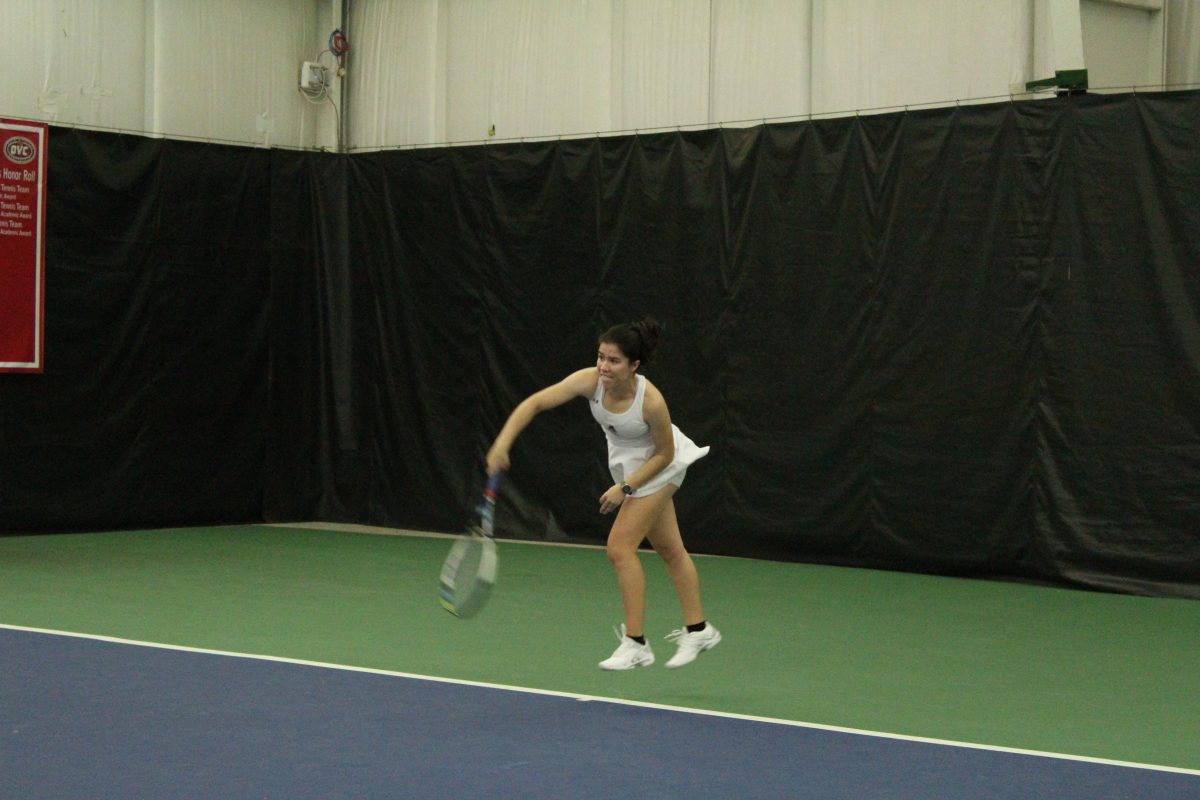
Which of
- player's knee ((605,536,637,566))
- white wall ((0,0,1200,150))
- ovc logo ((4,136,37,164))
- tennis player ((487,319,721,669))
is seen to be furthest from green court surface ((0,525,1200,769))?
white wall ((0,0,1200,150))

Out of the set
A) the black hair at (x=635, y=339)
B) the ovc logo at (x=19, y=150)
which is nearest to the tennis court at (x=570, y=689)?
the black hair at (x=635, y=339)

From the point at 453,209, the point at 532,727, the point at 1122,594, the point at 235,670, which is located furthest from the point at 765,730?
the point at 453,209

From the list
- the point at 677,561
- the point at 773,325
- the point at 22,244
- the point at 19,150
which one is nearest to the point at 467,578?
the point at 677,561

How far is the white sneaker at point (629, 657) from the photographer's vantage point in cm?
623

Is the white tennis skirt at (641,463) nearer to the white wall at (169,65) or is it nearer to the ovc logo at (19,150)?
the ovc logo at (19,150)

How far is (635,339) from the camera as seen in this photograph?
607 cm

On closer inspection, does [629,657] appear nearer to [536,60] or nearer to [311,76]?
[536,60]

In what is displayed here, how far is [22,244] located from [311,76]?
303 centimetres

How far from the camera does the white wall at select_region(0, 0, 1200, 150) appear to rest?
35.4 ft

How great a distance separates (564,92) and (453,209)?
1.25m

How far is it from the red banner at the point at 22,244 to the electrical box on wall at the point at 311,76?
2.46 metres

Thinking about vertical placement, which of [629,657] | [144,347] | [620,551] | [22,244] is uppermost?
[22,244]

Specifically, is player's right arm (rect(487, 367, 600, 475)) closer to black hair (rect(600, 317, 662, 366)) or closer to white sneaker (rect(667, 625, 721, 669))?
black hair (rect(600, 317, 662, 366))

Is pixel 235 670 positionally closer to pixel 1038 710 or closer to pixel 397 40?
pixel 1038 710
